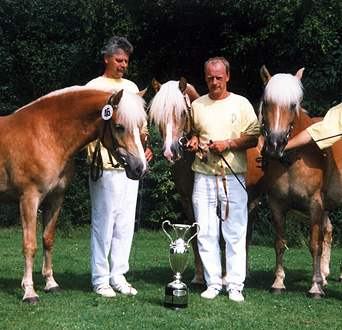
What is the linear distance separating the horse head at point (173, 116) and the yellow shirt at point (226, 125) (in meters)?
0.17

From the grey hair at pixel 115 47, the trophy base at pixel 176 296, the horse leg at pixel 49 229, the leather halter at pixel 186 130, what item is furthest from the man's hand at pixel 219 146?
the horse leg at pixel 49 229

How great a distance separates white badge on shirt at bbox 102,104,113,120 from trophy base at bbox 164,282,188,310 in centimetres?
161

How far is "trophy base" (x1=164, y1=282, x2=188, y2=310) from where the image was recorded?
14.5ft

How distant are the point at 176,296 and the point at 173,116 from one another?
5.46 feet

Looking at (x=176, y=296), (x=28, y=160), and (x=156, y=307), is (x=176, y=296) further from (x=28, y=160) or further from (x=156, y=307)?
(x=28, y=160)

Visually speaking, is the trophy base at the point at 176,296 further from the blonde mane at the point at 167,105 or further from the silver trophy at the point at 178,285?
the blonde mane at the point at 167,105

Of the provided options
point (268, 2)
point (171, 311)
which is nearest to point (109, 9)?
point (268, 2)

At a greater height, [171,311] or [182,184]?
[182,184]

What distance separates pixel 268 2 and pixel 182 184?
682 cm

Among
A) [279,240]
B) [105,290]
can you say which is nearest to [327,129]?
[279,240]

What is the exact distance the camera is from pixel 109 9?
1272 cm

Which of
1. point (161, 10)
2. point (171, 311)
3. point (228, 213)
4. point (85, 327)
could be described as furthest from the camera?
point (161, 10)

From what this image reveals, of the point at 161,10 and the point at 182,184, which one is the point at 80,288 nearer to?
the point at 182,184

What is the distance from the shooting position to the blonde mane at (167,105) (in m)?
4.67
